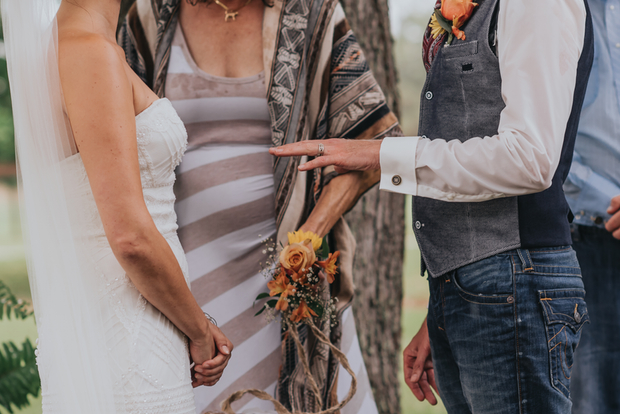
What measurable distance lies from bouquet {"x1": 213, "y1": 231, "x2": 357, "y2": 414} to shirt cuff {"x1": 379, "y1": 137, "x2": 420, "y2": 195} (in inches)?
15.1

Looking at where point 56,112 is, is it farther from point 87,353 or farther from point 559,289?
point 559,289

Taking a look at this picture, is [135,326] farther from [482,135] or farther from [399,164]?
[482,135]

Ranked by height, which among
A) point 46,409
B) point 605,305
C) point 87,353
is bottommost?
point 605,305

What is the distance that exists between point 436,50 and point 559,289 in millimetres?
688

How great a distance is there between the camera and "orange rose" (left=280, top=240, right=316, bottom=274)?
1593 mm

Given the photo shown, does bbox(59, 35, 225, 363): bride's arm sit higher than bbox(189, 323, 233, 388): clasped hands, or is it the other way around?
bbox(59, 35, 225, 363): bride's arm

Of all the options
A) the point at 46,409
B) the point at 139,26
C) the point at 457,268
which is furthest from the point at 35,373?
the point at 457,268

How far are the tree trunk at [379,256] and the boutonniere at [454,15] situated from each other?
2.08m

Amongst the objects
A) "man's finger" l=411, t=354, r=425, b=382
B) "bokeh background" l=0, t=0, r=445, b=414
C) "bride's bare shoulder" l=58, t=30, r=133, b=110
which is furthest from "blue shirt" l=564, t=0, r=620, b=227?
"bokeh background" l=0, t=0, r=445, b=414

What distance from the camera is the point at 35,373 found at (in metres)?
2.75

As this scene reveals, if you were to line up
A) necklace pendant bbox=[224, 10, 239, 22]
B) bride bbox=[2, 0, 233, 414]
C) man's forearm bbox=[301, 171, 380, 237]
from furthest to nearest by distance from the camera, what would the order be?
necklace pendant bbox=[224, 10, 239, 22] < man's forearm bbox=[301, 171, 380, 237] < bride bbox=[2, 0, 233, 414]

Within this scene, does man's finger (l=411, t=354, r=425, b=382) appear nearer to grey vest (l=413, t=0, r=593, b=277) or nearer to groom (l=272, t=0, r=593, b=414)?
groom (l=272, t=0, r=593, b=414)

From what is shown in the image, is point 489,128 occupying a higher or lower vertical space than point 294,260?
higher

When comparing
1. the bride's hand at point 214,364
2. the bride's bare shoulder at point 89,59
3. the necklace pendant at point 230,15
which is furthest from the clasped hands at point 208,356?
the necklace pendant at point 230,15
